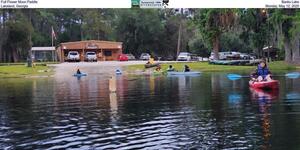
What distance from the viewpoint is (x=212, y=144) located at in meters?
15.0

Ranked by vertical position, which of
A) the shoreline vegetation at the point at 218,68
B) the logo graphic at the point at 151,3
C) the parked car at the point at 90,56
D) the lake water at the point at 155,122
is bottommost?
the lake water at the point at 155,122

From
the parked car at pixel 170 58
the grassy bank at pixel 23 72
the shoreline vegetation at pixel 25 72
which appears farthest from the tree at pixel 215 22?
the parked car at pixel 170 58

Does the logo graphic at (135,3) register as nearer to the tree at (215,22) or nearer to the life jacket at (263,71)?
the life jacket at (263,71)

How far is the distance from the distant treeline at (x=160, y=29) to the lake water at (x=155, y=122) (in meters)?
39.3

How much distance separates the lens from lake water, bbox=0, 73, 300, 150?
15492 millimetres

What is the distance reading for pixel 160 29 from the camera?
110312mm

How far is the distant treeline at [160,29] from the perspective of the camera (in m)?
75.8

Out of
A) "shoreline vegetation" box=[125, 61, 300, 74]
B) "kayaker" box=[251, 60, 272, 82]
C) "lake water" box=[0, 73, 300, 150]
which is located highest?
"kayaker" box=[251, 60, 272, 82]

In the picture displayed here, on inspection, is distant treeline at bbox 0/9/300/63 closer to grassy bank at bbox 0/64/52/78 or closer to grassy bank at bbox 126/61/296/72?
grassy bank at bbox 126/61/296/72

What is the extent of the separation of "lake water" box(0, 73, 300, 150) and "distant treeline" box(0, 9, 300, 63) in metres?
39.3

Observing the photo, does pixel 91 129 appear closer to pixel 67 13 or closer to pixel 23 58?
pixel 23 58

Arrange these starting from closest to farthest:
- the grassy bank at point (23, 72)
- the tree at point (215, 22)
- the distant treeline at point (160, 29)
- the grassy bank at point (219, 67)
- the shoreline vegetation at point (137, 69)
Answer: the grassy bank at point (23, 72), the shoreline vegetation at point (137, 69), the grassy bank at point (219, 67), the distant treeline at point (160, 29), the tree at point (215, 22)

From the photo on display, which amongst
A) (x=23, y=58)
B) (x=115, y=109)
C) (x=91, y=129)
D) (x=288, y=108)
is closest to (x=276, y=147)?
(x=91, y=129)

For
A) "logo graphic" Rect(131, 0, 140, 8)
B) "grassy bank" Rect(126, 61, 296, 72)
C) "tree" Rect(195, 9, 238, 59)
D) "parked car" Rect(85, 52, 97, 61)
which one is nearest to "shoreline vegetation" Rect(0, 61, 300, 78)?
"grassy bank" Rect(126, 61, 296, 72)
